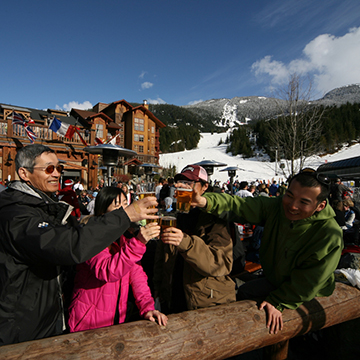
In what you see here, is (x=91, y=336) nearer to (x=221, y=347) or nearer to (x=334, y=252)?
(x=221, y=347)

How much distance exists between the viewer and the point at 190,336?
1.60m

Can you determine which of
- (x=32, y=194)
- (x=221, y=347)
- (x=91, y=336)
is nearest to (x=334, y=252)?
(x=221, y=347)

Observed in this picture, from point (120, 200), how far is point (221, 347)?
5.23ft

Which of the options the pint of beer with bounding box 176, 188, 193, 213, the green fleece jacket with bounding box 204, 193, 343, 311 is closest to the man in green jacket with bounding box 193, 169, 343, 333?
the green fleece jacket with bounding box 204, 193, 343, 311

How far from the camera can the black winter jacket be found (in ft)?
4.20

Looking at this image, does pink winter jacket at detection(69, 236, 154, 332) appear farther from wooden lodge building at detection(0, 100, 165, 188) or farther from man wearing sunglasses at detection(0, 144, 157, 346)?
wooden lodge building at detection(0, 100, 165, 188)

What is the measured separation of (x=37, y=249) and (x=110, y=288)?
0.83 meters

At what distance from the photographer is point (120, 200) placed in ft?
7.75

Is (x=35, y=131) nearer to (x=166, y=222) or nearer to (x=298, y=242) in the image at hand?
(x=166, y=222)

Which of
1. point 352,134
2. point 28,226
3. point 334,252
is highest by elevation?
point 352,134

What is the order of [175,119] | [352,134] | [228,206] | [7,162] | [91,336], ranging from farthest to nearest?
[175,119]
[352,134]
[7,162]
[228,206]
[91,336]

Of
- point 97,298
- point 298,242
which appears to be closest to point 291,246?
point 298,242

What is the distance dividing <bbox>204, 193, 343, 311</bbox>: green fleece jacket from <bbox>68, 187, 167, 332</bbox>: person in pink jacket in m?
0.74

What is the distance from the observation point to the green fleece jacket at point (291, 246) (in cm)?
169
